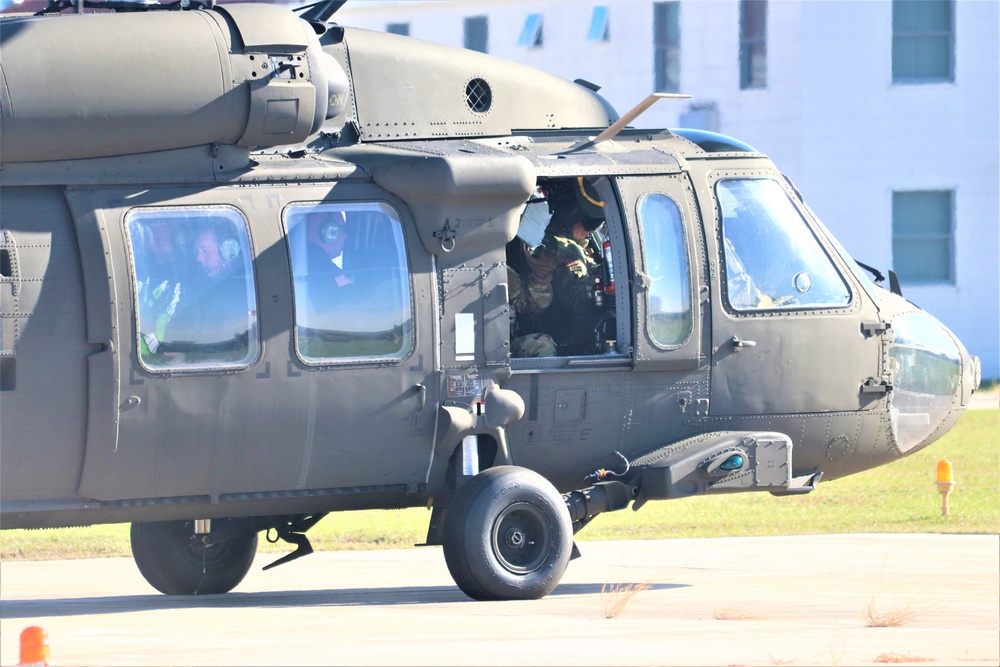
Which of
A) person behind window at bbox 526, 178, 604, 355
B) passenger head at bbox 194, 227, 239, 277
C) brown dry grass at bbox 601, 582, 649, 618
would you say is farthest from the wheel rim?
passenger head at bbox 194, 227, 239, 277

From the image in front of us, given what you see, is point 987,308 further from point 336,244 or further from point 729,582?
point 336,244

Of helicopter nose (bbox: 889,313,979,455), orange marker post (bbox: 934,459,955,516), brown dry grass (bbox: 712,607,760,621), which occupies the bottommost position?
orange marker post (bbox: 934,459,955,516)

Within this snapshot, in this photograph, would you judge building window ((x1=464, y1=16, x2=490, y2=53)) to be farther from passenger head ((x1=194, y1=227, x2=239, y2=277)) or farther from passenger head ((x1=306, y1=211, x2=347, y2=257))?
passenger head ((x1=194, y1=227, x2=239, y2=277))

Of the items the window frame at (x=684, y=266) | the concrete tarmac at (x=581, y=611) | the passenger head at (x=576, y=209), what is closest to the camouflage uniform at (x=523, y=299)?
the passenger head at (x=576, y=209)

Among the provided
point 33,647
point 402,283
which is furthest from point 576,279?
point 33,647

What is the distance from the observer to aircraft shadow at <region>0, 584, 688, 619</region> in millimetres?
10953

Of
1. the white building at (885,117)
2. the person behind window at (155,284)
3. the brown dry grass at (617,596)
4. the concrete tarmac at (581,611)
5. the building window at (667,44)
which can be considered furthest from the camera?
the building window at (667,44)

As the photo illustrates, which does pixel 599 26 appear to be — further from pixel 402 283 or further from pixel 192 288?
pixel 192 288

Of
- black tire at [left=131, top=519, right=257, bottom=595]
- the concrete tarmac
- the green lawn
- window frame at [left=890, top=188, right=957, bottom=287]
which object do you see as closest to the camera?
the concrete tarmac

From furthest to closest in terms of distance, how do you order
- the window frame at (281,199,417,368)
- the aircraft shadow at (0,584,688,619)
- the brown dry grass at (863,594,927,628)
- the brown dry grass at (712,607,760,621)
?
the aircraft shadow at (0,584,688,619) < the window frame at (281,199,417,368) < the brown dry grass at (712,607,760,621) < the brown dry grass at (863,594,927,628)

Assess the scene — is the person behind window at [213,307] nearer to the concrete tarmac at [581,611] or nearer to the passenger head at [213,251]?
the passenger head at [213,251]

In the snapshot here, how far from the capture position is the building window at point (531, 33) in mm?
35406

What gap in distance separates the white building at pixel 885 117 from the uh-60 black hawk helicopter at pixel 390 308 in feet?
70.7

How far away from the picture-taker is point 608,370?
1122cm
